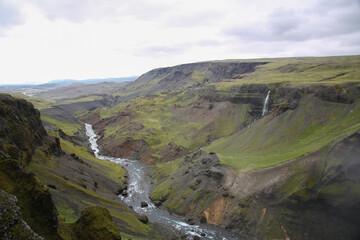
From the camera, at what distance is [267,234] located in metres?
44.8

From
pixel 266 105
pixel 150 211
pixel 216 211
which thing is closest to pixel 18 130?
pixel 150 211

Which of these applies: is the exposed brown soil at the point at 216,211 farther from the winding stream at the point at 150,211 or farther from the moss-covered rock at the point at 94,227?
the moss-covered rock at the point at 94,227

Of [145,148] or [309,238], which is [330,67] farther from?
[309,238]

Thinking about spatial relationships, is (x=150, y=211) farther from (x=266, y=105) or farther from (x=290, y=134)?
(x=266, y=105)

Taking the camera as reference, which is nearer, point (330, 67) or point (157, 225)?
point (157, 225)

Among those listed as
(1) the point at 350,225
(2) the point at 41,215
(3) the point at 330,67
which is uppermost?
(3) the point at 330,67

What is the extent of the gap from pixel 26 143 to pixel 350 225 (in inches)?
2439

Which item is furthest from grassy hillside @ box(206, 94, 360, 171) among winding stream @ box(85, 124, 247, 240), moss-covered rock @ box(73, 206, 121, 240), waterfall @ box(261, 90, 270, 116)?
moss-covered rock @ box(73, 206, 121, 240)

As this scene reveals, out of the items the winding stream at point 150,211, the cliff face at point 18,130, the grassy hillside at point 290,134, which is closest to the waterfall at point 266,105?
the grassy hillside at point 290,134

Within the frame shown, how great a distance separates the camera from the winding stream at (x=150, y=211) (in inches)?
1892

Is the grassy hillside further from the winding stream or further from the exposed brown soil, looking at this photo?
the winding stream

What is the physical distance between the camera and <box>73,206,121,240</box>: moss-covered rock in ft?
89.4

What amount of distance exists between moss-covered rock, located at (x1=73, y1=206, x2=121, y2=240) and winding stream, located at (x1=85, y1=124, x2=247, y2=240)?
2240cm

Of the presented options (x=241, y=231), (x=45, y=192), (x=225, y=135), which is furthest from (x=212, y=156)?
(x=45, y=192)
